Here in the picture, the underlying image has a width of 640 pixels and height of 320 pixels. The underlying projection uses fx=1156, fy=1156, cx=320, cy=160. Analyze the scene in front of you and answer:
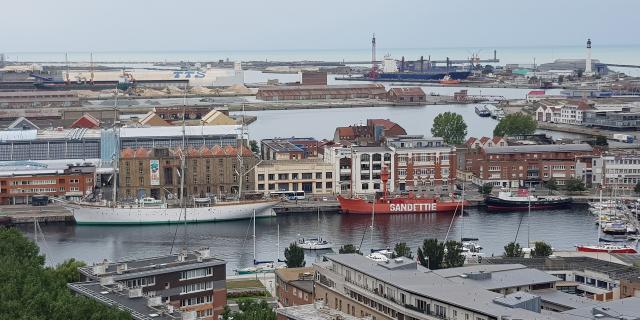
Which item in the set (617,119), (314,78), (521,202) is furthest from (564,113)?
→ (314,78)

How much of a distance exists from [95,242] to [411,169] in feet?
24.0

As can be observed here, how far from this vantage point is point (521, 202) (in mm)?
21094

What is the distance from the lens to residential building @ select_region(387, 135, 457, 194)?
22.8 m

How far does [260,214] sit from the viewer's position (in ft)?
66.8

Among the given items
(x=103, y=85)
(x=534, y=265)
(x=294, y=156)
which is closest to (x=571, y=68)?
(x=103, y=85)

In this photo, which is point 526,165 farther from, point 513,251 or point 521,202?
point 513,251

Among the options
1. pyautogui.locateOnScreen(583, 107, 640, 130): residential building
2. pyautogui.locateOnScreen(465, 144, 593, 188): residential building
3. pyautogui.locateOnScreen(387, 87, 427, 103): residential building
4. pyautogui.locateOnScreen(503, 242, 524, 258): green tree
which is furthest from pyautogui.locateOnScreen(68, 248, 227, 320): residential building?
pyautogui.locateOnScreen(387, 87, 427, 103): residential building

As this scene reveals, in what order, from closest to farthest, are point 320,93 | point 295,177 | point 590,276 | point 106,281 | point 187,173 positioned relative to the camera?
point 106,281 → point 590,276 → point 187,173 → point 295,177 → point 320,93

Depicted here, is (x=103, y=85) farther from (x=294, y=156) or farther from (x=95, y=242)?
(x=95, y=242)

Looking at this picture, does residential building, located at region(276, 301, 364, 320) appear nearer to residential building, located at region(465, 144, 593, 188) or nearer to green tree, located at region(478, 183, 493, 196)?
green tree, located at region(478, 183, 493, 196)

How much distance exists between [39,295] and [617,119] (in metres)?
28.5

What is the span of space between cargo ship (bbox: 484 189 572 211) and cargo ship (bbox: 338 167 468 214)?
0.66m

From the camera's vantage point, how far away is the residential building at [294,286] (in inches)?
455

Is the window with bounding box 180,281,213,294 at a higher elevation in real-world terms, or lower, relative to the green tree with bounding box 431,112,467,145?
lower
